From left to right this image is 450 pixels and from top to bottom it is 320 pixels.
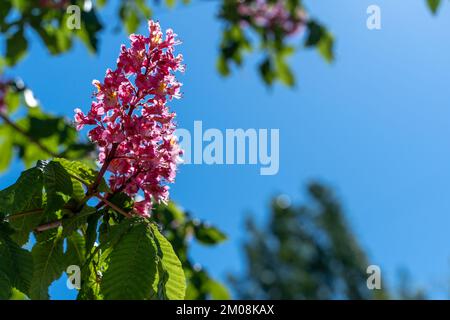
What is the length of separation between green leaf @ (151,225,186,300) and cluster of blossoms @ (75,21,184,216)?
29 centimetres

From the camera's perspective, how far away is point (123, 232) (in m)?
1.82

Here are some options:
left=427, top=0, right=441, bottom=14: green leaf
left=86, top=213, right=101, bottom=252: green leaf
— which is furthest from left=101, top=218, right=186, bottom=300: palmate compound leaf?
left=427, top=0, right=441, bottom=14: green leaf

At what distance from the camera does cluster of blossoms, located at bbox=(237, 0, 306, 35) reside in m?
5.31

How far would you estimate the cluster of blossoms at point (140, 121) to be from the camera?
2.07 metres

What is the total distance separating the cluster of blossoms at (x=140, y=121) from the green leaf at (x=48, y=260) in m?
0.29

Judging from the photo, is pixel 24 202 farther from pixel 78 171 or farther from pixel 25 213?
pixel 78 171

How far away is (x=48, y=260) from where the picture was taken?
6.81 feet

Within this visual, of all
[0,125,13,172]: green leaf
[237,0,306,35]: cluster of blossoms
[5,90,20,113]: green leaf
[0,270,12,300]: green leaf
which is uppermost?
[237,0,306,35]: cluster of blossoms

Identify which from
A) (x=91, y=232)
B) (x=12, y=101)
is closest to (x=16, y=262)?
(x=91, y=232)

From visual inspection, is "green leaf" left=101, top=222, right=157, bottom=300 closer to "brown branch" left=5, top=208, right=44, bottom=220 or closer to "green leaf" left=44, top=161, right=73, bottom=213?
"green leaf" left=44, top=161, right=73, bottom=213

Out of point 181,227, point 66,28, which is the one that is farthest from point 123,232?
point 66,28

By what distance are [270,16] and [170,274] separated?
4.15 metres
